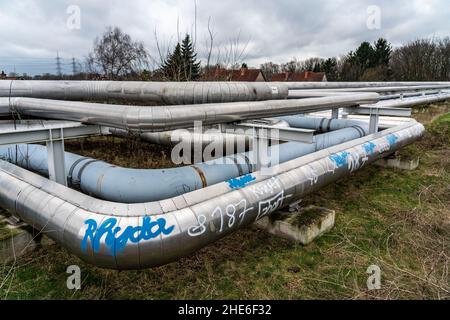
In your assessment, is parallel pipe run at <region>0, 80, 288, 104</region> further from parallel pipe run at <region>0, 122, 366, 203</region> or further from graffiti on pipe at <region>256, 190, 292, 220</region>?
graffiti on pipe at <region>256, 190, 292, 220</region>

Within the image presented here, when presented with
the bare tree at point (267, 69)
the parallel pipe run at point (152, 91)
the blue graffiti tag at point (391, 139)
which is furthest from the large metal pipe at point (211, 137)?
the bare tree at point (267, 69)

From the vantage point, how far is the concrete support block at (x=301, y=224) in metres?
3.88

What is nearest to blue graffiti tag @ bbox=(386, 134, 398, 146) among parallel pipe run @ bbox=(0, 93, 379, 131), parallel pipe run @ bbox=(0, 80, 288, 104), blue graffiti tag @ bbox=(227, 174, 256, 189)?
parallel pipe run @ bbox=(0, 93, 379, 131)

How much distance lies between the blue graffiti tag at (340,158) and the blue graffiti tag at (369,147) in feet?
2.42

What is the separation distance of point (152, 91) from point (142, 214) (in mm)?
1347

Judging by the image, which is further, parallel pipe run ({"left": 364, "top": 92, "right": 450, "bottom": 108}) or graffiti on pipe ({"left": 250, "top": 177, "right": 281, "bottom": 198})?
parallel pipe run ({"left": 364, "top": 92, "right": 450, "bottom": 108})

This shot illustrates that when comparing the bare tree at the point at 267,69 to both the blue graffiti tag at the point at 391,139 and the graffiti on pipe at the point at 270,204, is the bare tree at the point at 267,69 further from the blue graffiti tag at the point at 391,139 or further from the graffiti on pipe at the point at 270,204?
the graffiti on pipe at the point at 270,204

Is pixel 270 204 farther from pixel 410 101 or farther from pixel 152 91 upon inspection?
pixel 410 101

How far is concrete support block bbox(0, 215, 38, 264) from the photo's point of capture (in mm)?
3383

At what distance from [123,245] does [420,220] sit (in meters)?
4.03

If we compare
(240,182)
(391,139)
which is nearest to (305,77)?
(391,139)

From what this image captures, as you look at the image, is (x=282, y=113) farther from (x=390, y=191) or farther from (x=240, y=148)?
(x=390, y=191)

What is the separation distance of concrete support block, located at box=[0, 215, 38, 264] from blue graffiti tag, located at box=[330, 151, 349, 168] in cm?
381

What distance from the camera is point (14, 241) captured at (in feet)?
11.3
